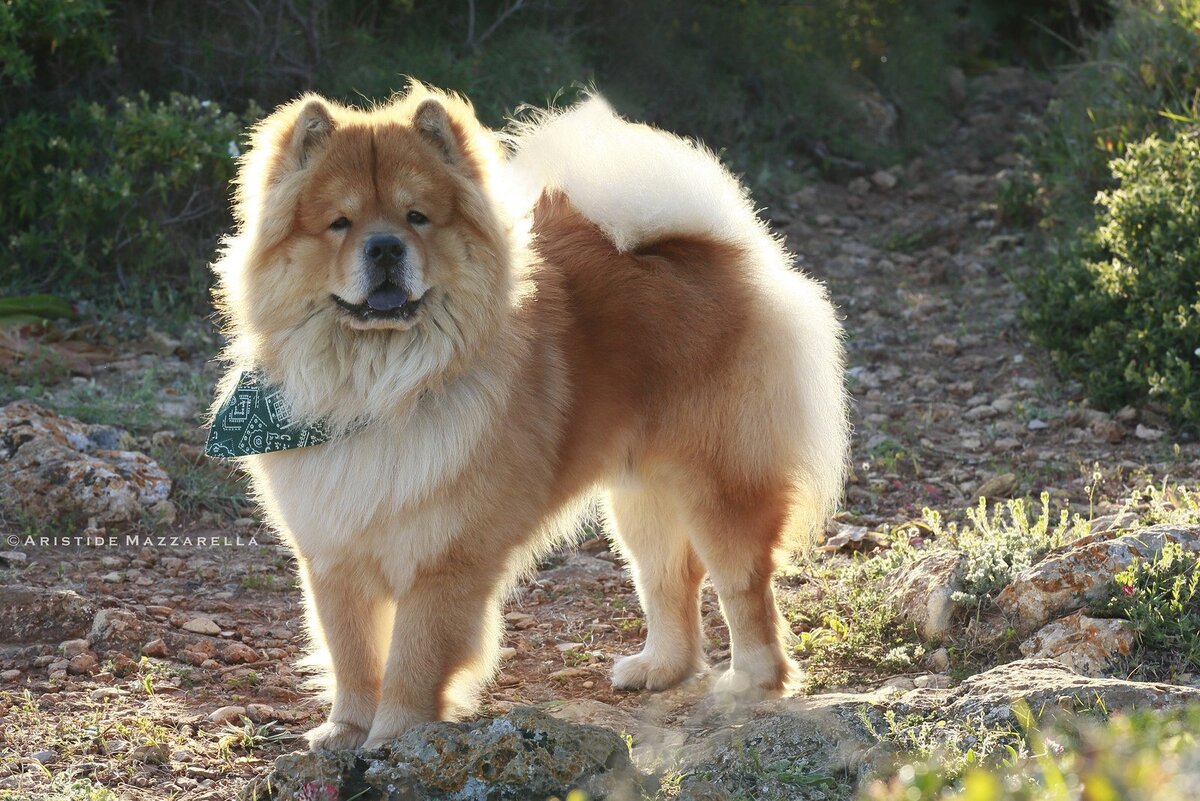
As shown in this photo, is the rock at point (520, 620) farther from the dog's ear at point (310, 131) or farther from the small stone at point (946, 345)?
the small stone at point (946, 345)

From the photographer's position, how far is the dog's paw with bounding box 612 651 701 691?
13.8 feet

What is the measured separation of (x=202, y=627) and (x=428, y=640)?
133 cm

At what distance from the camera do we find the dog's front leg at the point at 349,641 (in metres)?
3.55

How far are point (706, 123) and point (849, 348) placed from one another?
11.7 feet

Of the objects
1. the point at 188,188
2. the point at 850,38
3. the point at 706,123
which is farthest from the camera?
the point at 850,38

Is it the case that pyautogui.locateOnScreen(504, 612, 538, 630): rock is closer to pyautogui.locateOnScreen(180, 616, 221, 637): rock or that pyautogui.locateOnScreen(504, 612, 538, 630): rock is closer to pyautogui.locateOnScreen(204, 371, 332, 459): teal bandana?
pyautogui.locateOnScreen(180, 616, 221, 637): rock

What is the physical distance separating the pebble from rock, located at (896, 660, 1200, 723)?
2.40 metres

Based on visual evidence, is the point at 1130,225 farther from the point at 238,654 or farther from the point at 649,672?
the point at 238,654

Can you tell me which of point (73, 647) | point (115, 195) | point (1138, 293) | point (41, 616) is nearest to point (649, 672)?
point (73, 647)

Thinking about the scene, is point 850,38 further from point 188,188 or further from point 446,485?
point 446,485

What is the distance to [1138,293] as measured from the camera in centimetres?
640

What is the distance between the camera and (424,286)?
334 centimetres

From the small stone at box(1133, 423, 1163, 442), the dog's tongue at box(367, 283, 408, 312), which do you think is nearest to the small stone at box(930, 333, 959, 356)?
the small stone at box(1133, 423, 1163, 442)

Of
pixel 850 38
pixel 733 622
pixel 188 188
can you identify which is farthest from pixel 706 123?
pixel 733 622
